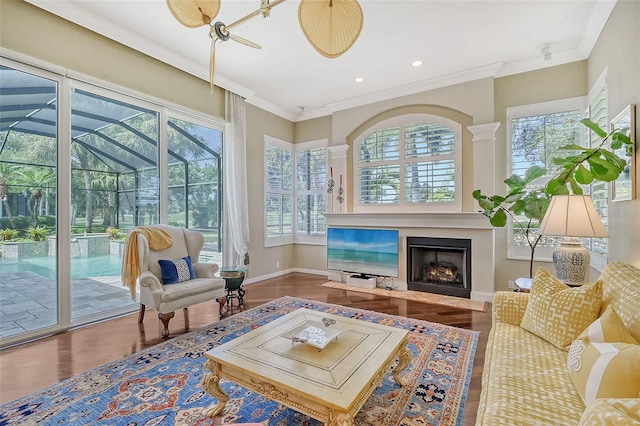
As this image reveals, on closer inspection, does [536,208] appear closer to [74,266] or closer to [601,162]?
[601,162]

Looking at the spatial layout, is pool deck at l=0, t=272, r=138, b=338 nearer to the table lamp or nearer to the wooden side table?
the wooden side table

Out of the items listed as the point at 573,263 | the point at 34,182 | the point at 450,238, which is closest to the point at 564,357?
the point at 573,263

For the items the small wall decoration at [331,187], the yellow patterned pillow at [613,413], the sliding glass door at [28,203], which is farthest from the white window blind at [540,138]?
the sliding glass door at [28,203]

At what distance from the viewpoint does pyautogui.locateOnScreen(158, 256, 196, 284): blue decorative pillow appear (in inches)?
126

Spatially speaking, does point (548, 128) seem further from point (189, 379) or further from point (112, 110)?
point (112, 110)

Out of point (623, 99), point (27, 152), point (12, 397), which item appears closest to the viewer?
point (12, 397)

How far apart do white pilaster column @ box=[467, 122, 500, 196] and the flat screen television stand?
1426 millimetres

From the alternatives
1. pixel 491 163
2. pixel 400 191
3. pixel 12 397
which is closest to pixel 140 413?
pixel 12 397

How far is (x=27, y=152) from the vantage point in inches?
111

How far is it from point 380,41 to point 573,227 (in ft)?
9.00

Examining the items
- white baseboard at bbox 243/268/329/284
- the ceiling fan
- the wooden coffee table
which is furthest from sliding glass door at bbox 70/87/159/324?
the wooden coffee table

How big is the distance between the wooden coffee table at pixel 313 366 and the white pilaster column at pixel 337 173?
3.36 meters

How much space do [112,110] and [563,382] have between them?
4.64 metres

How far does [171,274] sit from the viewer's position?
Answer: 3219mm
